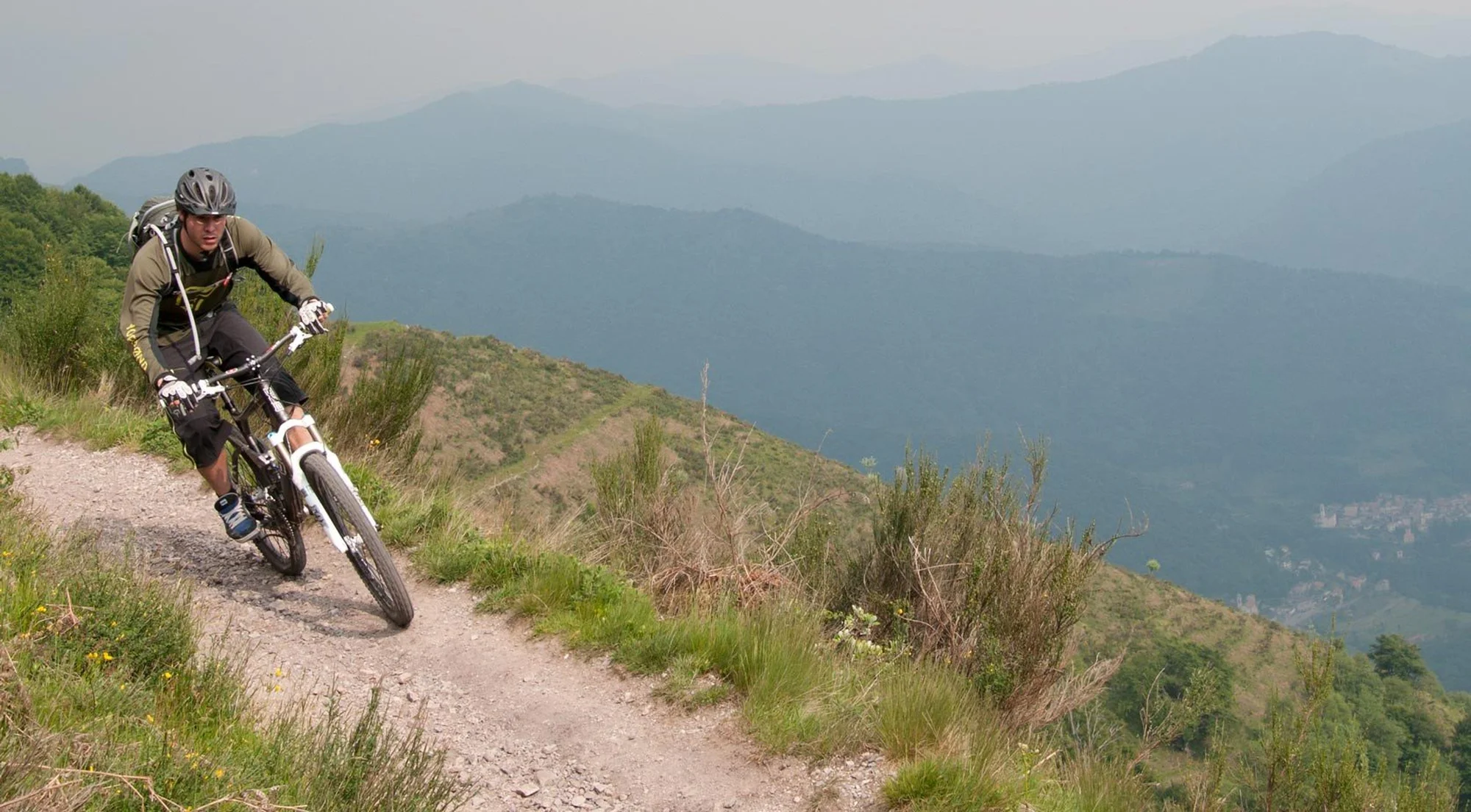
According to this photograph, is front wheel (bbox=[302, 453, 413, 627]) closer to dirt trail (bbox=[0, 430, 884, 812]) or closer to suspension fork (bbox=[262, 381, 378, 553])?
suspension fork (bbox=[262, 381, 378, 553])

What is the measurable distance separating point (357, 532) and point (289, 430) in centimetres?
67

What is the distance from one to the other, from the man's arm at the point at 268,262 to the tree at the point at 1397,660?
5700cm

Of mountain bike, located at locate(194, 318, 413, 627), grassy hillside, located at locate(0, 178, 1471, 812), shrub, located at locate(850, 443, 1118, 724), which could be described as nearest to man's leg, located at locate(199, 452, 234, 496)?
mountain bike, located at locate(194, 318, 413, 627)

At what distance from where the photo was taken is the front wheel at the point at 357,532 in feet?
15.4

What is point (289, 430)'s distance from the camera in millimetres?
4812

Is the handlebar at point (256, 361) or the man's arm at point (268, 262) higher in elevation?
the man's arm at point (268, 262)

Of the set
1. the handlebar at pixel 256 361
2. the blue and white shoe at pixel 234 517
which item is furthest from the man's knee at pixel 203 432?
the blue and white shoe at pixel 234 517

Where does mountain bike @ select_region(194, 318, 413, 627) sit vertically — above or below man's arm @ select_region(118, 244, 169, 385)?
below

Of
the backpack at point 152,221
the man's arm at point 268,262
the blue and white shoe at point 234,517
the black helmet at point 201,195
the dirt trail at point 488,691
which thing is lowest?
the dirt trail at point 488,691

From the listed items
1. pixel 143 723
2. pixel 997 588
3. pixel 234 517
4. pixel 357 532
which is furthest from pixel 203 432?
pixel 997 588

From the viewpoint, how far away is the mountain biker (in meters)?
4.61

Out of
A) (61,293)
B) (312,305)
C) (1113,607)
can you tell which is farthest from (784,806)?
(1113,607)

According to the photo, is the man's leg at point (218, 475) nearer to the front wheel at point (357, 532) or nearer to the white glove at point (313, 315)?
the front wheel at point (357, 532)

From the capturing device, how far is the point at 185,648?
3.54 m
